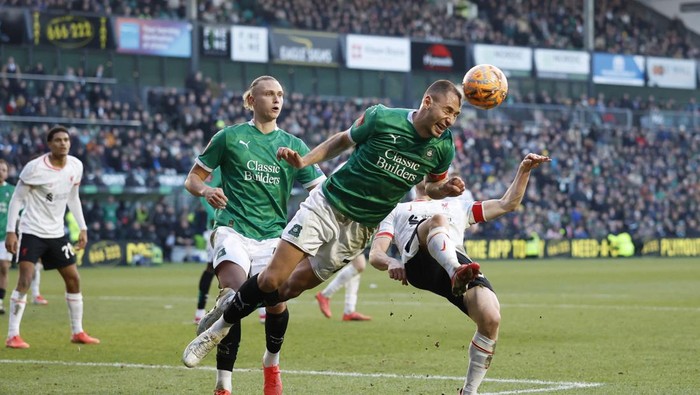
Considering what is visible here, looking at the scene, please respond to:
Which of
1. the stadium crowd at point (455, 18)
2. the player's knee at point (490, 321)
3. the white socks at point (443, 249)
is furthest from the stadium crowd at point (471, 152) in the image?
the player's knee at point (490, 321)

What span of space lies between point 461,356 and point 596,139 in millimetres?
42016

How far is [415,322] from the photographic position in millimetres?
→ 16750

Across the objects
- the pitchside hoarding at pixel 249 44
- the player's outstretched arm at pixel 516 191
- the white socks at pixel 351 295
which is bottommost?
the white socks at pixel 351 295

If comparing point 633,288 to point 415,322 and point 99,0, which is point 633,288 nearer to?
point 415,322

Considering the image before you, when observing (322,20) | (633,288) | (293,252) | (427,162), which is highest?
(322,20)

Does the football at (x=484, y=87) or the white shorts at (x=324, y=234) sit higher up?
the football at (x=484, y=87)

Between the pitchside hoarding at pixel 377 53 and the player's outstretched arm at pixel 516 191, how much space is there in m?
42.1

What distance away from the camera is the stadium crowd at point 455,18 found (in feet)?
153

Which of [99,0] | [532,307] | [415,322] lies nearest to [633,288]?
[532,307]

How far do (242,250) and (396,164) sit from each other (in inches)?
63.9

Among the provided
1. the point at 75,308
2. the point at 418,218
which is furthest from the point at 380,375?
the point at 75,308

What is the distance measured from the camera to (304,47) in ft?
164

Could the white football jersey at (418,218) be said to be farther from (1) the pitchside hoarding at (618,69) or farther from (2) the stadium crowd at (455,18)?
(1) the pitchside hoarding at (618,69)

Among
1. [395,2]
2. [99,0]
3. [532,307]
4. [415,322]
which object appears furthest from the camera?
[395,2]
